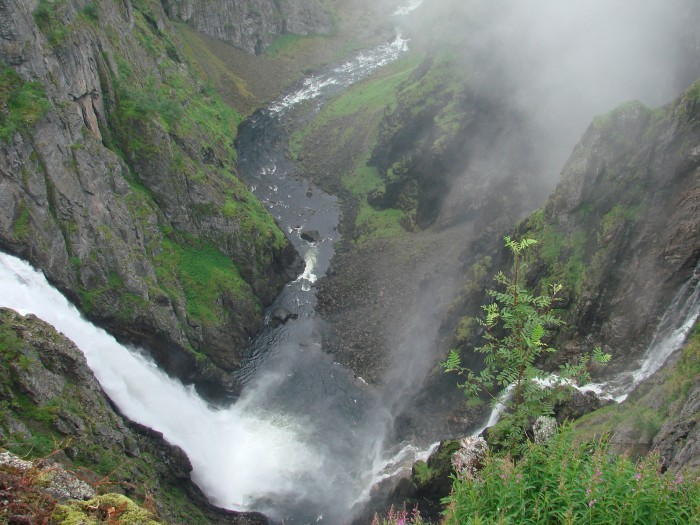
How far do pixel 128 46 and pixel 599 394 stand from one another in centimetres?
5016

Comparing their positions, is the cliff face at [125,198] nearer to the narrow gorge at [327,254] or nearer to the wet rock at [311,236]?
the narrow gorge at [327,254]

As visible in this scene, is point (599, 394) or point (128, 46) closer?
point (599, 394)

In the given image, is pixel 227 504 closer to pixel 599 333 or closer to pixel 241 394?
pixel 241 394

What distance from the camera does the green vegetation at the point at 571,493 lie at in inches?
335

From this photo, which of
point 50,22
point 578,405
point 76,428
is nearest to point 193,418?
point 76,428

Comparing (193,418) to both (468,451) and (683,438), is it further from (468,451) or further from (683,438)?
(683,438)

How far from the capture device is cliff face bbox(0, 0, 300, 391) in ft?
112

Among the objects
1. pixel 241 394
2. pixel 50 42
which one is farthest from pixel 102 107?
pixel 241 394

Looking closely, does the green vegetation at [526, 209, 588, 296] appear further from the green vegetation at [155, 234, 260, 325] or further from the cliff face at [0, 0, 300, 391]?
the green vegetation at [155, 234, 260, 325]

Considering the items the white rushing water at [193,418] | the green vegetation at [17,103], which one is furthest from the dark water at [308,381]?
the green vegetation at [17,103]

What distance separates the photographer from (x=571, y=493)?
8648 millimetres

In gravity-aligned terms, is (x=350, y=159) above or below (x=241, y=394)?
above

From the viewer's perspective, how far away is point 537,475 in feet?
31.3

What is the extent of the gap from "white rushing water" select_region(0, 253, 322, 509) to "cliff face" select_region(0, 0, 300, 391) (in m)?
1.96
